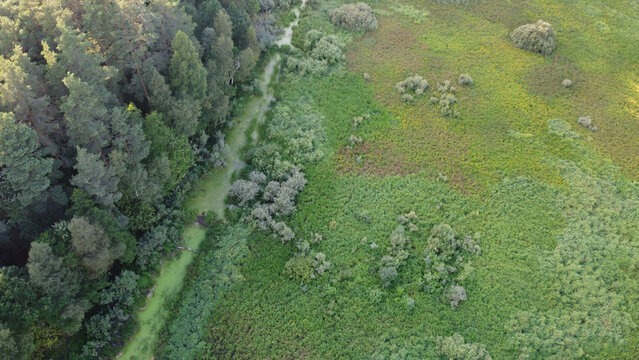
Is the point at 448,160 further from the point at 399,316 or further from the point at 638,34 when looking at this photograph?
the point at 638,34

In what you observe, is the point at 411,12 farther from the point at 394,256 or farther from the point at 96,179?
the point at 96,179

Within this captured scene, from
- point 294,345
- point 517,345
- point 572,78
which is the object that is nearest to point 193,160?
point 294,345

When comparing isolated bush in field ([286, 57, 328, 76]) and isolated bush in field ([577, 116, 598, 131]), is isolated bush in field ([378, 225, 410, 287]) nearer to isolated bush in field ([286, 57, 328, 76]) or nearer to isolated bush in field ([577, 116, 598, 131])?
isolated bush in field ([286, 57, 328, 76])

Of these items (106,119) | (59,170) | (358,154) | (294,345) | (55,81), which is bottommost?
(294,345)

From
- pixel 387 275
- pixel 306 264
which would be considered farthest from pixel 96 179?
pixel 387 275

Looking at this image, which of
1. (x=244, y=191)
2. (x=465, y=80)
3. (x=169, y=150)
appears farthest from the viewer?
(x=465, y=80)

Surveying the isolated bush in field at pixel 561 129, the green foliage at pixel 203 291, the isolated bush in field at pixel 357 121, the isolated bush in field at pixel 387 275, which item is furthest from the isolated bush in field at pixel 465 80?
the green foliage at pixel 203 291
